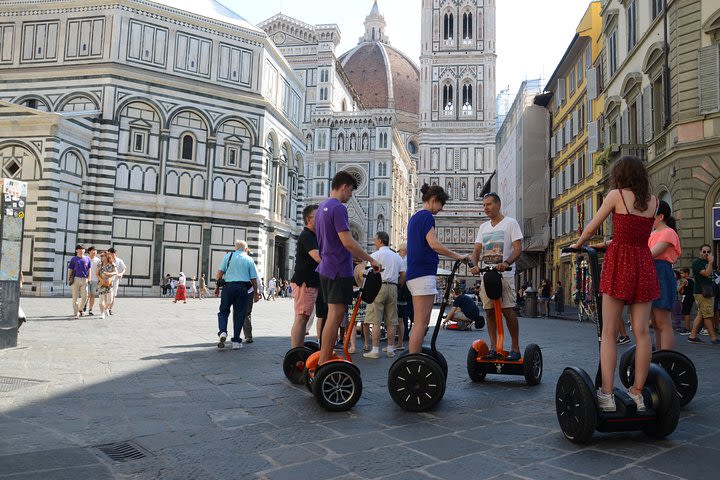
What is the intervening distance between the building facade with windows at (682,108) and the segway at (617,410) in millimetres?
12579

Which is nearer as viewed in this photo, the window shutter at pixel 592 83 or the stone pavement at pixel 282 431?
the stone pavement at pixel 282 431

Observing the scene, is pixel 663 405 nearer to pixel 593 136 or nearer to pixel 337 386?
pixel 337 386

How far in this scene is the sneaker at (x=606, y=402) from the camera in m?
3.44

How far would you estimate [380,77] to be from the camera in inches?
4481

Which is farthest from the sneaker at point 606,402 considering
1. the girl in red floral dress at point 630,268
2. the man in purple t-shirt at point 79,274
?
the man in purple t-shirt at point 79,274

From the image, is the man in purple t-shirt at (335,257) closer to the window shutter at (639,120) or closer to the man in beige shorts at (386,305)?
the man in beige shorts at (386,305)

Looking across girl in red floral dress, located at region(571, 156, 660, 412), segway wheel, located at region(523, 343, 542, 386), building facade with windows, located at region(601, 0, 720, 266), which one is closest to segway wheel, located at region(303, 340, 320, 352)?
segway wheel, located at region(523, 343, 542, 386)

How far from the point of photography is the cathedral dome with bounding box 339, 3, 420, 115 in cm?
11281

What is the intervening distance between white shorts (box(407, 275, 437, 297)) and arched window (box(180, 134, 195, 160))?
1121 inches

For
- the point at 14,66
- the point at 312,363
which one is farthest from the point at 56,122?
the point at 312,363

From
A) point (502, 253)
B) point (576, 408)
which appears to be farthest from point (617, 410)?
point (502, 253)

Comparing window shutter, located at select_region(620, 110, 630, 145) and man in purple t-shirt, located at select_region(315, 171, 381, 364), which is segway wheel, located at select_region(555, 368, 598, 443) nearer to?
man in purple t-shirt, located at select_region(315, 171, 381, 364)

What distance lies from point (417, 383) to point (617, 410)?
1.38m

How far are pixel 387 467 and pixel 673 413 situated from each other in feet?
5.48
